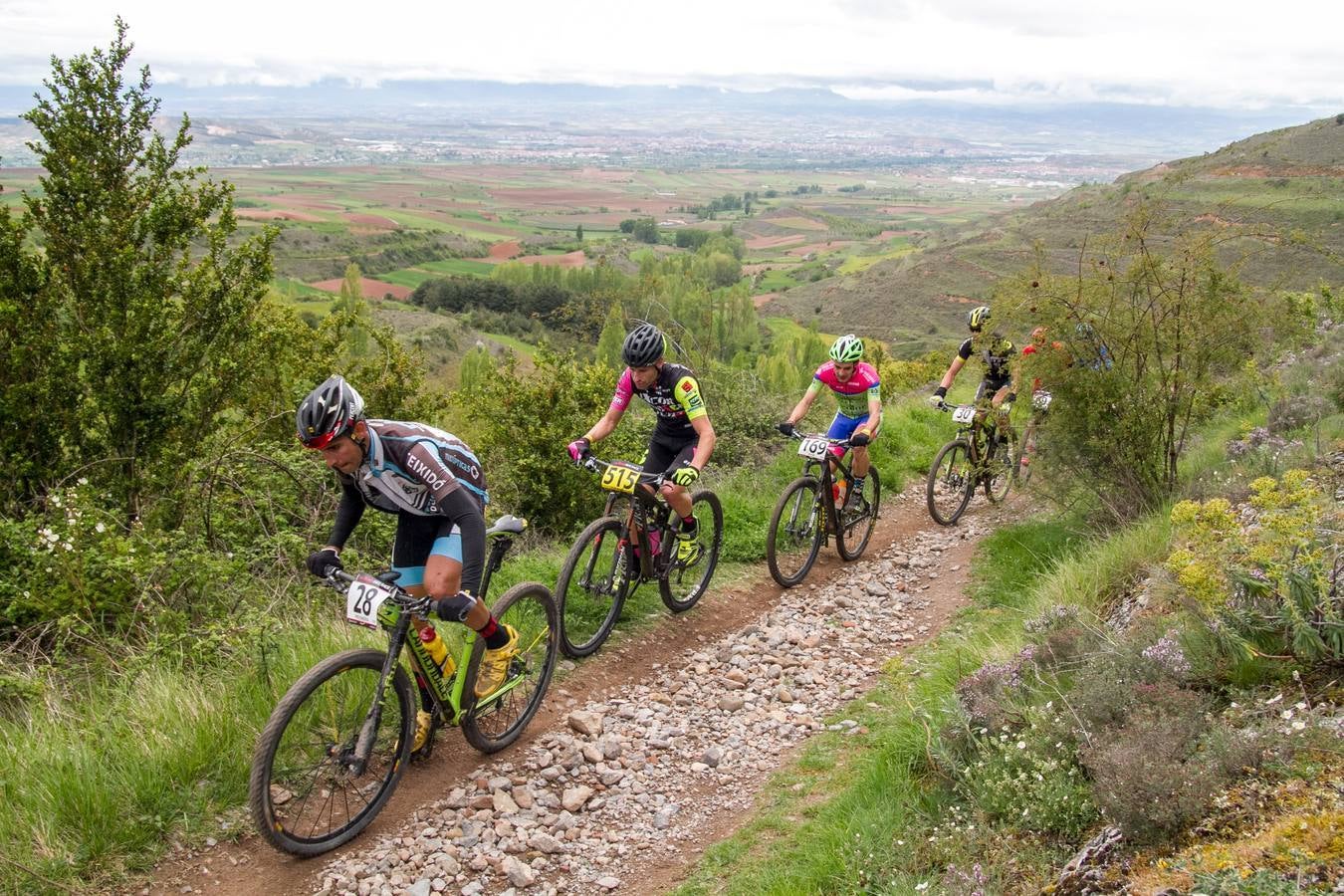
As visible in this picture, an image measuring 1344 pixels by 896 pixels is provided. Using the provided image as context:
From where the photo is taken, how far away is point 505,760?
5.36 metres

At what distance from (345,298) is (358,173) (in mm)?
156566

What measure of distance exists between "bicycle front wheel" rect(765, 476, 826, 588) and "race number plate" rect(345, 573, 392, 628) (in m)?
4.97

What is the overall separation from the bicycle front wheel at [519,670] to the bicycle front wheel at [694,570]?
1.62 m

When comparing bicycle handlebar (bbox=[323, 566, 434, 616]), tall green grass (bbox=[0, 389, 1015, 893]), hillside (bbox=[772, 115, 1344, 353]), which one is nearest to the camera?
tall green grass (bbox=[0, 389, 1015, 893])

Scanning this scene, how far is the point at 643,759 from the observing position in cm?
554

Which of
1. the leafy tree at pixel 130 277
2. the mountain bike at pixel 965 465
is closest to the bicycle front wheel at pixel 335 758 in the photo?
the leafy tree at pixel 130 277

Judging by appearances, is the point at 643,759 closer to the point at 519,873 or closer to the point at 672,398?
the point at 519,873

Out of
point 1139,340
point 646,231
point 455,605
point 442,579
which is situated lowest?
point 455,605

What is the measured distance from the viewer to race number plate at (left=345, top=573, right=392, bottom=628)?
4289 millimetres

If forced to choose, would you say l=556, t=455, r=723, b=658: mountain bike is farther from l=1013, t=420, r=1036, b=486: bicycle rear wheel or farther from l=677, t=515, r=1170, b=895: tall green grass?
l=1013, t=420, r=1036, b=486: bicycle rear wheel

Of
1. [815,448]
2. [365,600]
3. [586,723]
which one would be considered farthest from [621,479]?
[815,448]

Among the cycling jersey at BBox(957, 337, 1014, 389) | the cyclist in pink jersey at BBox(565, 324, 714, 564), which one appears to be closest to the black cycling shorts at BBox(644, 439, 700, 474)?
the cyclist in pink jersey at BBox(565, 324, 714, 564)

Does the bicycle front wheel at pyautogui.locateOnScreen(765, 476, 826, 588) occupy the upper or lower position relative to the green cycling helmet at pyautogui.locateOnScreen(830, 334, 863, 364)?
lower

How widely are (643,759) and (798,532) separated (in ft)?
13.2
